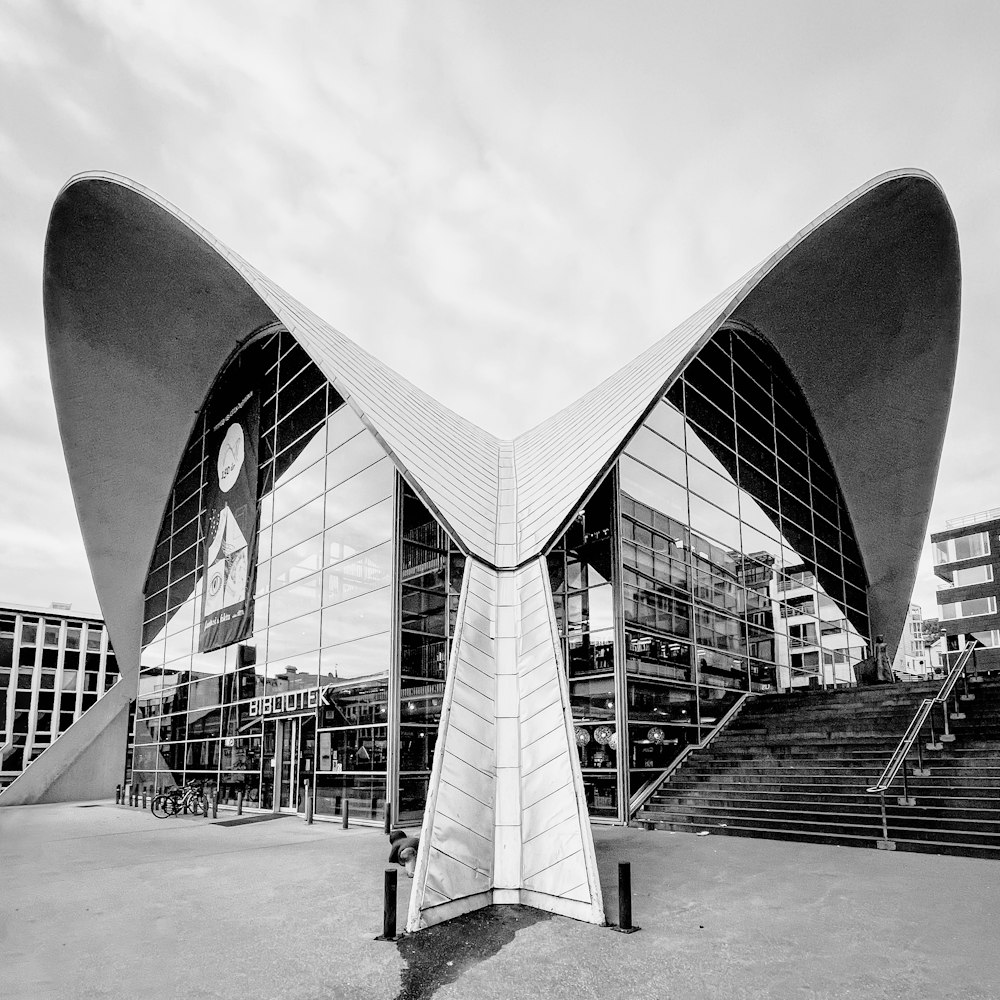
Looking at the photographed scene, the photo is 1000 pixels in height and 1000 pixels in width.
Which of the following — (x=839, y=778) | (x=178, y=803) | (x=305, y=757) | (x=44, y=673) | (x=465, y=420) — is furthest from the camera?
(x=44, y=673)

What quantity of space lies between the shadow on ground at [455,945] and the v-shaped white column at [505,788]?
0.17 m

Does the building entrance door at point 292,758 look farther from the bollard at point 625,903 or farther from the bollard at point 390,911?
the bollard at point 625,903

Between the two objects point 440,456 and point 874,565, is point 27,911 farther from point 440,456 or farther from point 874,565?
point 874,565

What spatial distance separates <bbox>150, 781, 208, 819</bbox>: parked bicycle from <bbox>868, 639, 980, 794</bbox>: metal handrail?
A: 49.7 ft

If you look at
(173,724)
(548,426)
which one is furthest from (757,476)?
(173,724)

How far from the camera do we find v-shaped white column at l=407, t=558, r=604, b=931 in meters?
7.54

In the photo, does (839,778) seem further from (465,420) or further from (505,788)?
(465,420)

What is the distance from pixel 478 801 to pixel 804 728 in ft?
33.9

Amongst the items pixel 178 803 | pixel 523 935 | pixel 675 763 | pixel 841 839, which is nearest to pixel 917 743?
pixel 841 839

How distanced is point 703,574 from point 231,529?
527 inches

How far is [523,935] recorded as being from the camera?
6.82 meters

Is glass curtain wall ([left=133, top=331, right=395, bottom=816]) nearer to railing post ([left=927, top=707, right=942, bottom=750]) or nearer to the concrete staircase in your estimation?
the concrete staircase

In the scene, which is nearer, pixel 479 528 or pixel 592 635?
pixel 479 528

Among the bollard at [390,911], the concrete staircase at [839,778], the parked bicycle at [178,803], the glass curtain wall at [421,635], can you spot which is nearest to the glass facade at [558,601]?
the glass curtain wall at [421,635]
